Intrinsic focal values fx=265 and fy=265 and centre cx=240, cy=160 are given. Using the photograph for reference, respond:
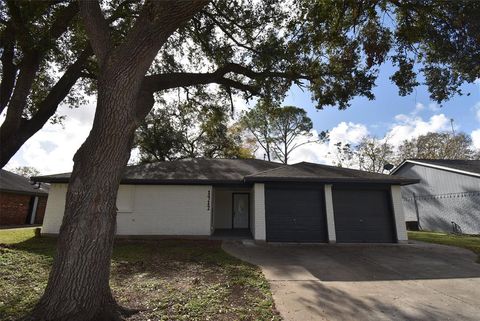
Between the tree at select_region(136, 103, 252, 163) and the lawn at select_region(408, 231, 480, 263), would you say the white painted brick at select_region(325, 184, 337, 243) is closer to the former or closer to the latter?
the lawn at select_region(408, 231, 480, 263)

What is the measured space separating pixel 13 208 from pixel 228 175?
17.2 meters

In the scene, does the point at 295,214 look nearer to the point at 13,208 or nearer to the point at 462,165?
the point at 462,165

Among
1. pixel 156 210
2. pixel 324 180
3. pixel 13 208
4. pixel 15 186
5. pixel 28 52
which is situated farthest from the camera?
pixel 15 186

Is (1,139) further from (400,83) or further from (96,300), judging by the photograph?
(400,83)

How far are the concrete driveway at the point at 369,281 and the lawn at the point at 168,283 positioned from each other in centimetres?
54

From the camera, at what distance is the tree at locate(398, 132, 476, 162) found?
3269cm

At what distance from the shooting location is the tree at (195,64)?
11.2 feet

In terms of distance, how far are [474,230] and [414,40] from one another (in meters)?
14.8

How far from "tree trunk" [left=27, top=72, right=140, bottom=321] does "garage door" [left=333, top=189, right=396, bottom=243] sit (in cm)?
953

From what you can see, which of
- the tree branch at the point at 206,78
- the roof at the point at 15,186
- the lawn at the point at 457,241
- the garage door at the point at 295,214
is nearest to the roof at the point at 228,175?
the garage door at the point at 295,214

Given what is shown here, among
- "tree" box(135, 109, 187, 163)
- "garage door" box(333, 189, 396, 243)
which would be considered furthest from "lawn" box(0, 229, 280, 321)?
"tree" box(135, 109, 187, 163)

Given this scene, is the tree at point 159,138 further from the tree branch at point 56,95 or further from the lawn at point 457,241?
the lawn at point 457,241

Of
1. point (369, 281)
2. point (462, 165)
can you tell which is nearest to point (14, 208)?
point (369, 281)

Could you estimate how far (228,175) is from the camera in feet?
41.5
